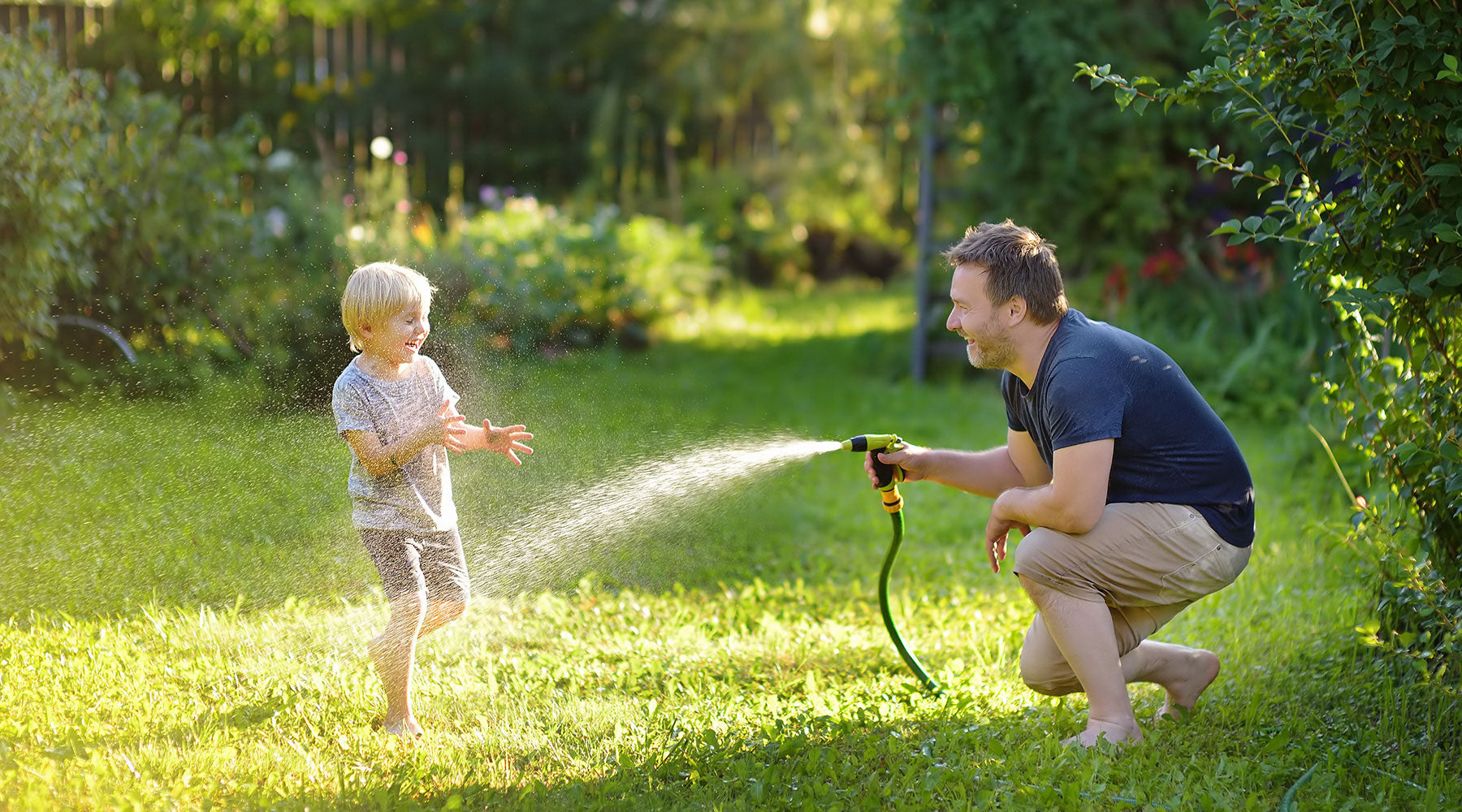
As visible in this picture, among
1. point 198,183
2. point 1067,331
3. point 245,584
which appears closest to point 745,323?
point 198,183

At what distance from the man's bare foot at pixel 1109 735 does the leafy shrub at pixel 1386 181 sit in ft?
2.48

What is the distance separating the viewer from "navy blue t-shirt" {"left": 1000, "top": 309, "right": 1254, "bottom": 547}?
2.82 metres

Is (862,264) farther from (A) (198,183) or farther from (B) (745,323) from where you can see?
(A) (198,183)

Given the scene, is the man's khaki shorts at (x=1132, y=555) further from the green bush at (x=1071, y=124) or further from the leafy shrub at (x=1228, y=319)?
the green bush at (x=1071, y=124)

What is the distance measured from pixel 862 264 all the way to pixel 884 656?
34.6 ft

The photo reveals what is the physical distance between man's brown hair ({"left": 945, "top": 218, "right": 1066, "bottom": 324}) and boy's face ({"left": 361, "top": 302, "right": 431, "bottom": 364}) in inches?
52.8

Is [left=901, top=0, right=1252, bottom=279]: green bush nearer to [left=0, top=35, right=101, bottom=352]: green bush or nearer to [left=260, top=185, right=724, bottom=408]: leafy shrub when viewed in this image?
[left=260, top=185, right=724, bottom=408]: leafy shrub

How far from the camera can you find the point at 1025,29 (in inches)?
283

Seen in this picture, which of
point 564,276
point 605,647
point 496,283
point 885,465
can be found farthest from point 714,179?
point 885,465

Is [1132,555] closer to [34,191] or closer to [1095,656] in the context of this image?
[1095,656]

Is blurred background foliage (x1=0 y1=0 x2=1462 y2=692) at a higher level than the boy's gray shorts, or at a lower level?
higher

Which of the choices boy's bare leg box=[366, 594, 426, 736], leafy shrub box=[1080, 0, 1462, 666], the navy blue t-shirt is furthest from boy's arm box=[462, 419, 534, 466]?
leafy shrub box=[1080, 0, 1462, 666]

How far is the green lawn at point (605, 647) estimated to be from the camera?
8.86 ft

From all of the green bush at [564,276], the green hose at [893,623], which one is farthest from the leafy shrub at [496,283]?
the green hose at [893,623]
